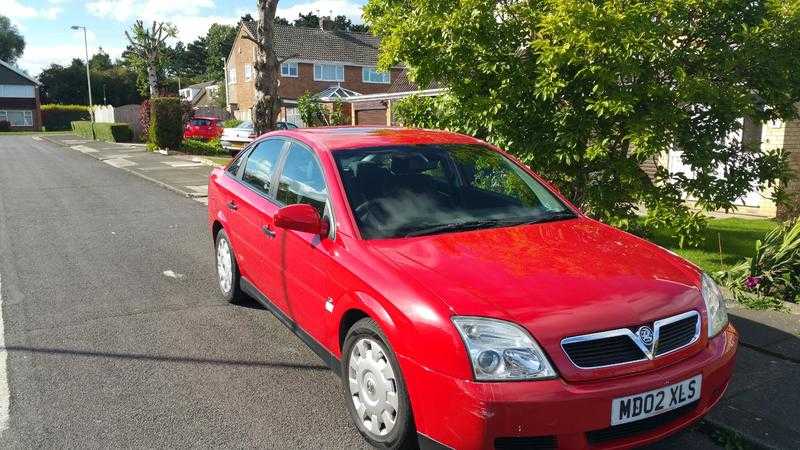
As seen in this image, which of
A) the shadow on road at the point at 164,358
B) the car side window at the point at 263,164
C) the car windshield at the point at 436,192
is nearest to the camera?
the car windshield at the point at 436,192

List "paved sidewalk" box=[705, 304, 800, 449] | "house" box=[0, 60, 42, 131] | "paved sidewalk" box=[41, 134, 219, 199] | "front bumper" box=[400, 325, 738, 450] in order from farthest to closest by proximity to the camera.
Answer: "house" box=[0, 60, 42, 131] < "paved sidewalk" box=[41, 134, 219, 199] < "paved sidewalk" box=[705, 304, 800, 449] < "front bumper" box=[400, 325, 738, 450]

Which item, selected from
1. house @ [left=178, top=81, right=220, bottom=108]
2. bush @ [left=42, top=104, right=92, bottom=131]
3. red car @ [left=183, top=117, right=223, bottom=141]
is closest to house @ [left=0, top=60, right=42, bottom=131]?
bush @ [left=42, top=104, right=92, bottom=131]

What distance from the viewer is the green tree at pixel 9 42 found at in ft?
346

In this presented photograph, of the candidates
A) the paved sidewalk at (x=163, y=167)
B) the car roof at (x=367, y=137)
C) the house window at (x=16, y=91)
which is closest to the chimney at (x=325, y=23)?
the paved sidewalk at (x=163, y=167)

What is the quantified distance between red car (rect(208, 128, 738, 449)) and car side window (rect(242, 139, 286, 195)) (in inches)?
14.1

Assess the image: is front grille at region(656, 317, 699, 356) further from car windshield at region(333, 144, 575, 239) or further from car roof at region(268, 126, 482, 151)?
car roof at region(268, 126, 482, 151)

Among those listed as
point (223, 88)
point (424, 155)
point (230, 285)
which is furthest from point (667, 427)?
point (223, 88)

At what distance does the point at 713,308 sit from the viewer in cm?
331

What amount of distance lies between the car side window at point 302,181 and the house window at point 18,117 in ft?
274

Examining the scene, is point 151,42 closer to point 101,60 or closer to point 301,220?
point 301,220

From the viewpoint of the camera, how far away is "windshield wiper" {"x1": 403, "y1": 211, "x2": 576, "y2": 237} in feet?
12.1

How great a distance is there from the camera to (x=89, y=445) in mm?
3404

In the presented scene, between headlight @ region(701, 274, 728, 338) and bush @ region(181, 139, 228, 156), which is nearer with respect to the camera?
headlight @ region(701, 274, 728, 338)

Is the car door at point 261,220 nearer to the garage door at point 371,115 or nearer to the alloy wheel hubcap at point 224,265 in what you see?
the alloy wheel hubcap at point 224,265
